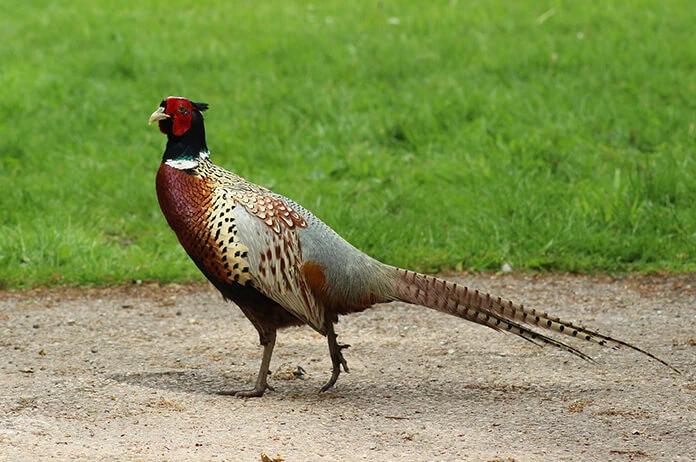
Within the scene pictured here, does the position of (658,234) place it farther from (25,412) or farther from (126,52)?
(126,52)

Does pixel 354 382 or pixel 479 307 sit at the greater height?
pixel 479 307

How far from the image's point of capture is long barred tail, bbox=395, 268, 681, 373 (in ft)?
13.0

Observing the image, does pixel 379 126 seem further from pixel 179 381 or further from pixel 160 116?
pixel 179 381

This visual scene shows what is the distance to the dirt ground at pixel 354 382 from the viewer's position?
3523 millimetres

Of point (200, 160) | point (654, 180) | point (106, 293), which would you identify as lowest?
point (106, 293)

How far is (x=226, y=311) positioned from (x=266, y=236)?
5.26 feet

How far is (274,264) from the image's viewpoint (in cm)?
404

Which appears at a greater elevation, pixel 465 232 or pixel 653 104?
pixel 653 104

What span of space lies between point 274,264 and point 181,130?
2.31ft

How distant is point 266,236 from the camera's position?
405 centimetres

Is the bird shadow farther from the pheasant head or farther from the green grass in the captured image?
the green grass

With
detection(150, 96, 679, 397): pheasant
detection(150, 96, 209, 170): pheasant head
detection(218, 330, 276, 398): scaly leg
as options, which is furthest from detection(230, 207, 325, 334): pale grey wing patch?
detection(150, 96, 209, 170): pheasant head

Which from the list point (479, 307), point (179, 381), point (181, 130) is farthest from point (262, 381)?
point (181, 130)

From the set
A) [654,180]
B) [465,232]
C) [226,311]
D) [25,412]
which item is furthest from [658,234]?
[25,412]
